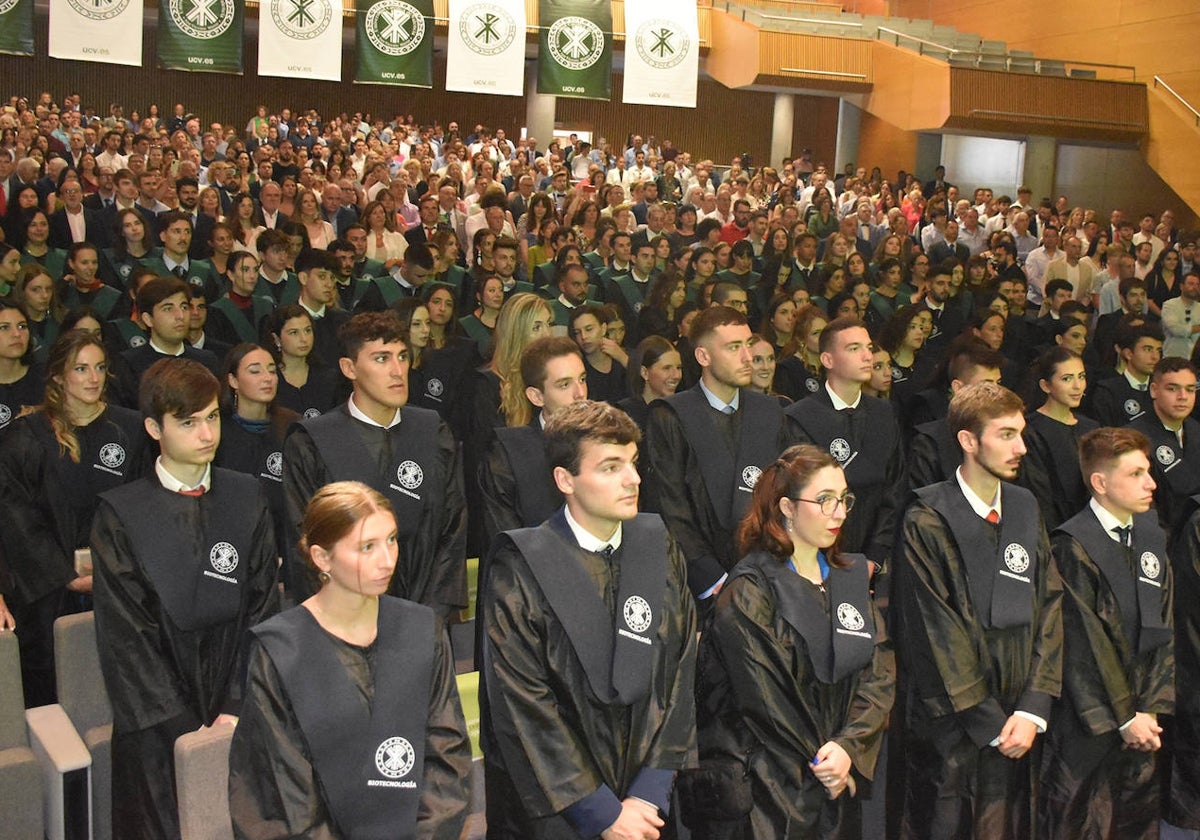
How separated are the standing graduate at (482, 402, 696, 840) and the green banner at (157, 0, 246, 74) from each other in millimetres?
11723

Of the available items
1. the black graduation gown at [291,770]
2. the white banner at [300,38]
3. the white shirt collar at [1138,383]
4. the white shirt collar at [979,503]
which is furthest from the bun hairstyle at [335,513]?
the white banner at [300,38]

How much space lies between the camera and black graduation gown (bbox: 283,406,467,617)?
4285 millimetres

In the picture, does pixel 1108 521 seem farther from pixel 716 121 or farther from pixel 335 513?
pixel 716 121

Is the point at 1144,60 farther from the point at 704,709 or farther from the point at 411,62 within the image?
the point at 704,709

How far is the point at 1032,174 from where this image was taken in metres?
20.1

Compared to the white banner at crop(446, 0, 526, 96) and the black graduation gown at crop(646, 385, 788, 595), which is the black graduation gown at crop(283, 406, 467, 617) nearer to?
the black graduation gown at crop(646, 385, 788, 595)

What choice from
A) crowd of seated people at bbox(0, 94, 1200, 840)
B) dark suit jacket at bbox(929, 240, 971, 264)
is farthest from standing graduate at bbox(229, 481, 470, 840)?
dark suit jacket at bbox(929, 240, 971, 264)

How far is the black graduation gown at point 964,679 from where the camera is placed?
378cm

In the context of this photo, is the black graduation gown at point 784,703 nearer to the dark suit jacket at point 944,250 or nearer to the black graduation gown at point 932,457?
the black graduation gown at point 932,457

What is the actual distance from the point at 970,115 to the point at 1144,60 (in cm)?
342

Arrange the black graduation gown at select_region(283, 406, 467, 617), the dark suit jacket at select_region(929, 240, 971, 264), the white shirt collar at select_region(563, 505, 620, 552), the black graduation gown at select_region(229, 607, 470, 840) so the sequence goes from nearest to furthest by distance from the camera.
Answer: the black graduation gown at select_region(229, 607, 470, 840)
the white shirt collar at select_region(563, 505, 620, 552)
the black graduation gown at select_region(283, 406, 467, 617)
the dark suit jacket at select_region(929, 240, 971, 264)

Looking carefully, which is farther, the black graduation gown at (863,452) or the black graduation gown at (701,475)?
the black graduation gown at (863,452)

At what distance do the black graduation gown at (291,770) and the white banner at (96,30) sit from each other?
11589 millimetres

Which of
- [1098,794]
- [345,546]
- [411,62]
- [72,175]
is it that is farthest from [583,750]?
[411,62]
